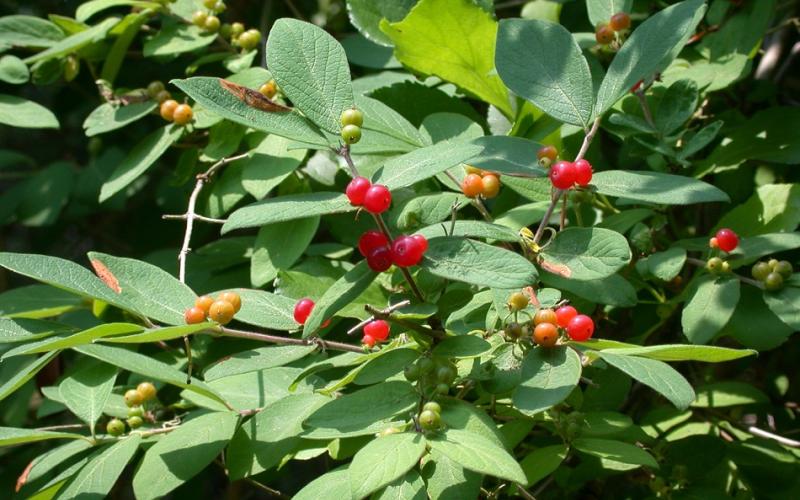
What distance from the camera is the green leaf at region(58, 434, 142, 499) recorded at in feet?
3.54

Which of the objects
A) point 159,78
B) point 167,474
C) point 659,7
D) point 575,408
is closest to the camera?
point 167,474

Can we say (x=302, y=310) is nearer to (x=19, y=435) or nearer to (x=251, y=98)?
(x=251, y=98)

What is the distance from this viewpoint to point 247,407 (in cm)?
114

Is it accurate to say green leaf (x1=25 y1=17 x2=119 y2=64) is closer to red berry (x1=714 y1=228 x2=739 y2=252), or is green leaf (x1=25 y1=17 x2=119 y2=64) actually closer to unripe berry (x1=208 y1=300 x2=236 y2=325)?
unripe berry (x1=208 y1=300 x2=236 y2=325)

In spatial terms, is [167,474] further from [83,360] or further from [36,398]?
[36,398]

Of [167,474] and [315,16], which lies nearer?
[167,474]

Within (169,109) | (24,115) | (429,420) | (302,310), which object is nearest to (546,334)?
(429,420)

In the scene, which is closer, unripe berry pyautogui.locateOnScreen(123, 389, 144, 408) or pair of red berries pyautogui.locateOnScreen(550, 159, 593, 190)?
pair of red berries pyautogui.locateOnScreen(550, 159, 593, 190)

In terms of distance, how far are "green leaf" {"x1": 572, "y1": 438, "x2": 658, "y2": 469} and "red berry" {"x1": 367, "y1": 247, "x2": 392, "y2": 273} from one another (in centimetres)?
35

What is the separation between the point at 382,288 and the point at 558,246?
295 millimetres

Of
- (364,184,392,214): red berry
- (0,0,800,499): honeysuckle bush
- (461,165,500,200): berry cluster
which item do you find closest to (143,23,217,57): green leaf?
(0,0,800,499): honeysuckle bush

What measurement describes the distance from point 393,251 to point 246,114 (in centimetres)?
22

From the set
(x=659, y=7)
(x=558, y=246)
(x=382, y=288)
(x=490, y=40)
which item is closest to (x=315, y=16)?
(x=659, y=7)

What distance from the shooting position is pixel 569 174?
0.98 metres
